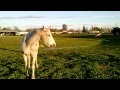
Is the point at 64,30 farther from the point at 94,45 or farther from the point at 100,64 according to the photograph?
the point at 94,45

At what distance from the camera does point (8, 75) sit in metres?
7.30

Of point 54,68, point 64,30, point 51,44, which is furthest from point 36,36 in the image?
point 54,68

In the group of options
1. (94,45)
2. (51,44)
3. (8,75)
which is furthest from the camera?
(94,45)
